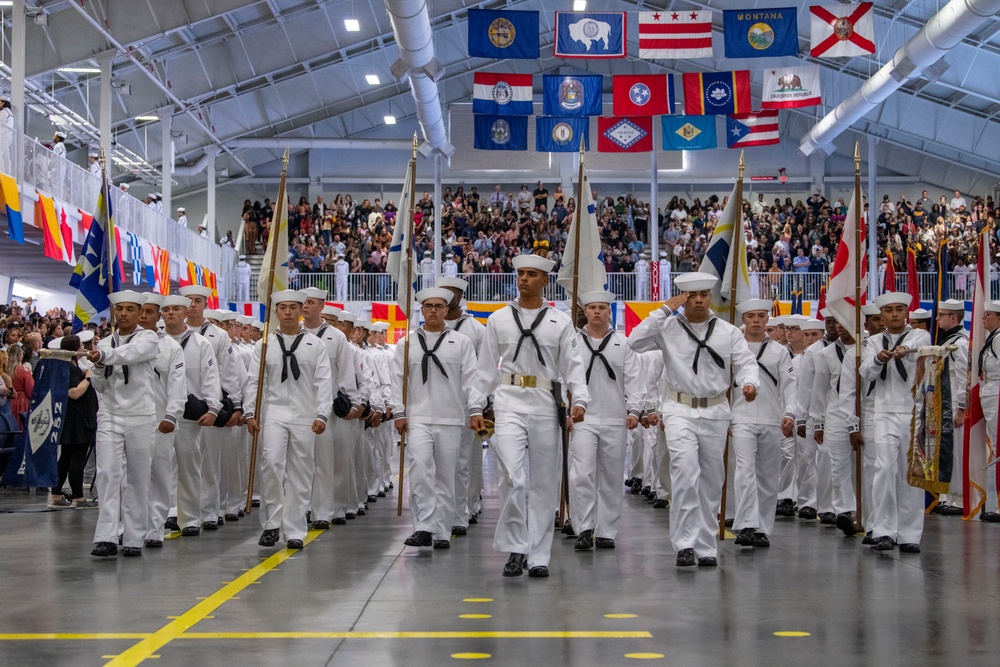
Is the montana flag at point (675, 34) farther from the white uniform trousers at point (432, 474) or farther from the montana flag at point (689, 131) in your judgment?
the white uniform trousers at point (432, 474)

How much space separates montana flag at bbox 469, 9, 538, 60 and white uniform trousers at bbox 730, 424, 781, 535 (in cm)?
1520

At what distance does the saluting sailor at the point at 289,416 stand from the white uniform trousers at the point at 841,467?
14.7ft

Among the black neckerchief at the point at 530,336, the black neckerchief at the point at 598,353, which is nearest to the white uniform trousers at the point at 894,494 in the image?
the black neckerchief at the point at 598,353

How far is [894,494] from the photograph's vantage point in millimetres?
9867

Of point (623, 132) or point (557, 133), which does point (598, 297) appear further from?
point (623, 132)

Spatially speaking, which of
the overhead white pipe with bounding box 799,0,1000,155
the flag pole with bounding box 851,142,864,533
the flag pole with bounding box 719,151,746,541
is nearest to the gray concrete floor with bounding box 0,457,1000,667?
the flag pole with bounding box 719,151,746,541

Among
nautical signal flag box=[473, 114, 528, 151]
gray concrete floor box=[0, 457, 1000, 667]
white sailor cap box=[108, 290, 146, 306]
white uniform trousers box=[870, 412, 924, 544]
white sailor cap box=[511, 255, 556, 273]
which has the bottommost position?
gray concrete floor box=[0, 457, 1000, 667]

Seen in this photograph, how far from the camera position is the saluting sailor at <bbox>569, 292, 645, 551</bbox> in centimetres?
991

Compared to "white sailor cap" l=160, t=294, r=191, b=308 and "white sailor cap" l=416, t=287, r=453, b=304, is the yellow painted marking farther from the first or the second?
"white sailor cap" l=160, t=294, r=191, b=308

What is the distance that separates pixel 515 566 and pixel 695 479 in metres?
1.46

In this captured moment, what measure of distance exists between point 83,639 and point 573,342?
397 cm

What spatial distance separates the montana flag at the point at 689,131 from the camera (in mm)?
29062

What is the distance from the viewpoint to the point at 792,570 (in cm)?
873

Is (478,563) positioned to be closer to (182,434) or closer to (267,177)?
(182,434)
